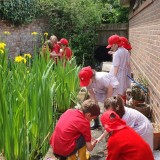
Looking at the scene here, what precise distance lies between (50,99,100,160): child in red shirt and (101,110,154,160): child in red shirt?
0.58 metres

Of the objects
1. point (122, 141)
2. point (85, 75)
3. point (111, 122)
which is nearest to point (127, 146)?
point (122, 141)

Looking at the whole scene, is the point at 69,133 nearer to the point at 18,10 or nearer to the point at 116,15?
the point at 18,10

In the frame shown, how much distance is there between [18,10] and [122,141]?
30.5 ft

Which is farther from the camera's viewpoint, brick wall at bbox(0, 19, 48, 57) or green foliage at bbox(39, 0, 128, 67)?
green foliage at bbox(39, 0, 128, 67)

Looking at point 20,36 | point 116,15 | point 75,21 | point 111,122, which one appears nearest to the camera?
point 111,122

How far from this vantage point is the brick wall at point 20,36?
10.8 metres

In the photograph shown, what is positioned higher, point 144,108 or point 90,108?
point 90,108

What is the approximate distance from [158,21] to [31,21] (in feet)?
25.5

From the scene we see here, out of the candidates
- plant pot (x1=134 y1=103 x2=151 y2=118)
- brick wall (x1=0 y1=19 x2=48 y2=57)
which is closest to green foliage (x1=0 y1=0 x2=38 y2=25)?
brick wall (x1=0 y1=19 x2=48 y2=57)

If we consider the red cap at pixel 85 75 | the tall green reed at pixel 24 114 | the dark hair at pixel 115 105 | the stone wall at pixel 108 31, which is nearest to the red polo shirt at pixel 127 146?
the dark hair at pixel 115 105

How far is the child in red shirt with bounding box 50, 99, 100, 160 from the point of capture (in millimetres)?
3021

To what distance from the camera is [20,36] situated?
1153 centimetres

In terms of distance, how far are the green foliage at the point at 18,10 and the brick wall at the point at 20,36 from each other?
237 mm

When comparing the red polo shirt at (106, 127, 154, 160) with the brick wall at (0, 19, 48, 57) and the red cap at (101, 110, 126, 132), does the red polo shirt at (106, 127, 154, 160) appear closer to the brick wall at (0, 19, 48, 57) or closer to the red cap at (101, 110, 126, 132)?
the red cap at (101, 110, 126, 132)
